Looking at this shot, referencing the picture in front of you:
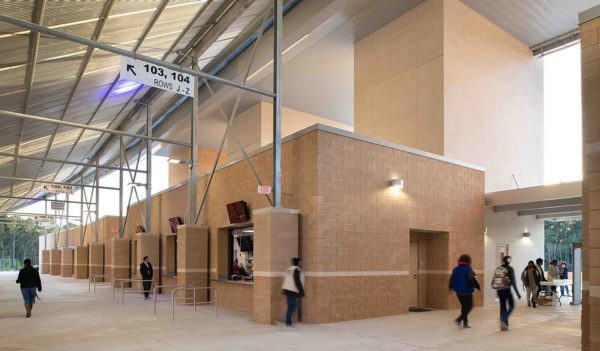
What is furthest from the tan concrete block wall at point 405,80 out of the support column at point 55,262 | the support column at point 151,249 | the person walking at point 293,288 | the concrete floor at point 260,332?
the support column at point 55,262

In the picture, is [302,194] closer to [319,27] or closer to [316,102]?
[319,27]

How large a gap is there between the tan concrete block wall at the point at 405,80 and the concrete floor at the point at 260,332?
20.5 feet

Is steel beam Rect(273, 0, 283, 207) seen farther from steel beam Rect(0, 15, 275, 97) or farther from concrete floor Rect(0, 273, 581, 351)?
concrete floor Rect(0, 273, 581, 351)

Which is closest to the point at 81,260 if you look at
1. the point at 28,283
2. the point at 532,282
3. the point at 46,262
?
the point at 46,262

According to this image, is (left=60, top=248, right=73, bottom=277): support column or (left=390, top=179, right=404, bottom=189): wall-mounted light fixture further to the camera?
(left=60, top=248, right=73, bottom=277): support column

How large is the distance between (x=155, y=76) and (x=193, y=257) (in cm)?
650

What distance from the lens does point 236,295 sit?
43.8 ft

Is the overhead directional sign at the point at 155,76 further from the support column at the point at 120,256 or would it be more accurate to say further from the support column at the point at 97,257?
the support column at the point at 97,257

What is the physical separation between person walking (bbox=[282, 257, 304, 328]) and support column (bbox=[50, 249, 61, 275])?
3607cm

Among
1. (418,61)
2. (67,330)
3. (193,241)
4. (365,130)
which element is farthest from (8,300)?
(418,61)

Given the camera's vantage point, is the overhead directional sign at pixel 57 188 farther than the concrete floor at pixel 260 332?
Yes

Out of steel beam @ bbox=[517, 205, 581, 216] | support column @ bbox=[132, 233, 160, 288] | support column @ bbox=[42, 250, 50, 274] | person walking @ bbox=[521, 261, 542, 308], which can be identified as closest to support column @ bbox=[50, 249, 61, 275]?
support column @ bbox=[42, 250, 50, 274]

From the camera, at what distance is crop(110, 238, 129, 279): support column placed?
22844 mm

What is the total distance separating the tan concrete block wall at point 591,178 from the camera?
17.9ft
